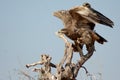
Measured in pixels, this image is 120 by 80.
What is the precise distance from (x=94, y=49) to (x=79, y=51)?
36 centimetres

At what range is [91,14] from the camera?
7.66m

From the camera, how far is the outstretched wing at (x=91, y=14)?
7.64m

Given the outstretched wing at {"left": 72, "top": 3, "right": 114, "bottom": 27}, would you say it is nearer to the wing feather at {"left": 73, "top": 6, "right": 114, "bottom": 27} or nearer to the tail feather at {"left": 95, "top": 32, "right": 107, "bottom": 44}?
the wing feather at {"left": 73, "top": 6, "right": 114, "bottom": 27}

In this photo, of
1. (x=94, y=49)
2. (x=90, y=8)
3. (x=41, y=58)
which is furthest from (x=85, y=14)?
(x=41, y=58)

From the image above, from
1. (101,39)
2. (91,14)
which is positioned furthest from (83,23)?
(101,39)

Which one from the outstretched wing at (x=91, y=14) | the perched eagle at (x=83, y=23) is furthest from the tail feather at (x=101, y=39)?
the outstretched wing at (x=91, y=14)

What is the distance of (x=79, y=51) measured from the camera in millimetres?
7820

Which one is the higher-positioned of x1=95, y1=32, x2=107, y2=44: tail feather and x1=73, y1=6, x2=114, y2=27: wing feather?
x1=73, y1=6, x2=114, y2=27: wing feather

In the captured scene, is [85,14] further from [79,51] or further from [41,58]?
[41,58]

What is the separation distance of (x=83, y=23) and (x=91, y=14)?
0.33 metres

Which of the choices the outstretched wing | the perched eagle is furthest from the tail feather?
the outstretched wing

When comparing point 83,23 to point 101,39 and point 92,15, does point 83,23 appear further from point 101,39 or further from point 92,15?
point 101,39

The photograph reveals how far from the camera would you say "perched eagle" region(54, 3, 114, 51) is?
302 inches

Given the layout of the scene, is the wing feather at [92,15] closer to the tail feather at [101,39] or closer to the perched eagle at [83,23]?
the perched eagle at [83,23]
